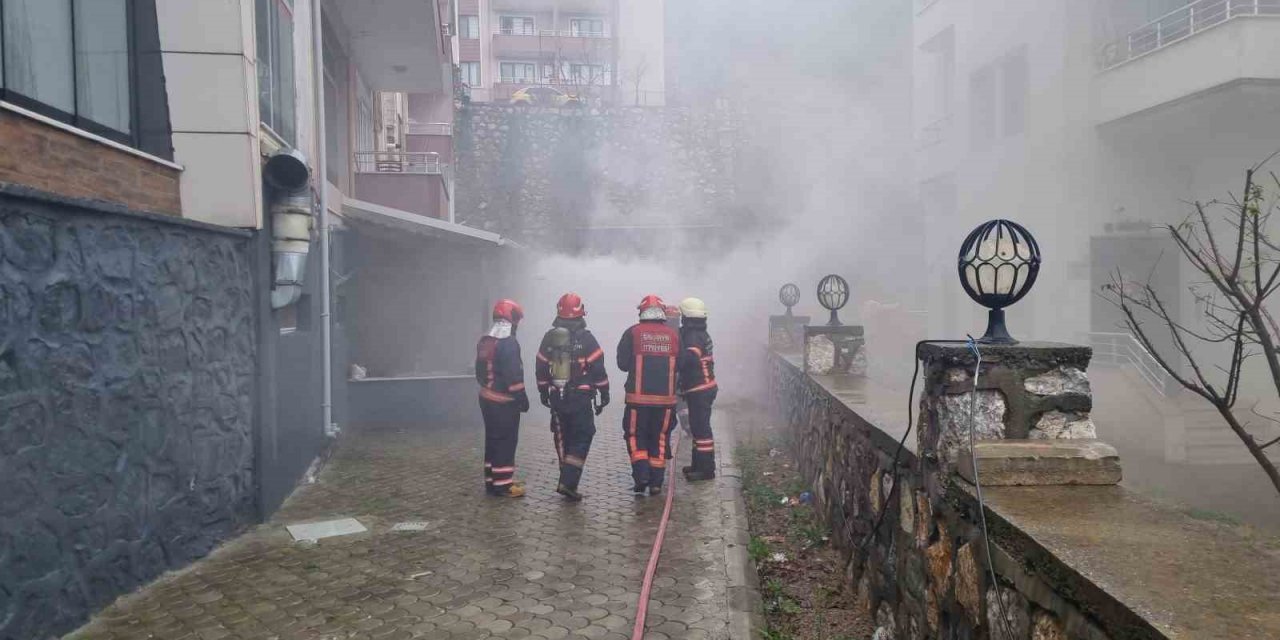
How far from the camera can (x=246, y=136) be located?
554cm

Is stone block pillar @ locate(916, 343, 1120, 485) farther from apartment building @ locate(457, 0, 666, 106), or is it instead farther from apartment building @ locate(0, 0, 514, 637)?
apartment building @ locate(457, 0, 666, 106)

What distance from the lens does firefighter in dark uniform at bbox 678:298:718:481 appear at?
7.64 meters

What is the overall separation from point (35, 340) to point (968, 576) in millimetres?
3986

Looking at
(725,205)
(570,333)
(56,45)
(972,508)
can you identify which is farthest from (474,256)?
(725,205)

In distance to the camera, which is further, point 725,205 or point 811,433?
point 725,205

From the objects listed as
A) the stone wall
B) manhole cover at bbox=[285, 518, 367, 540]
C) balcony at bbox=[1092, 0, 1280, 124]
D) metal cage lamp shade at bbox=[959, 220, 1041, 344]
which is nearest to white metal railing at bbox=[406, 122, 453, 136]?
the stone wall

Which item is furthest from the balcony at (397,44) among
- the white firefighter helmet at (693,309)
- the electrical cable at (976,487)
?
the electrical cable at (976,487)

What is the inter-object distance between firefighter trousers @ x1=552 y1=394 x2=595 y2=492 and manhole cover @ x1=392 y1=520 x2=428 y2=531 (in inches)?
46.8

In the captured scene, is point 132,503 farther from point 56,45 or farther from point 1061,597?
point 1061,597

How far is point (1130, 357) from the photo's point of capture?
13289mm

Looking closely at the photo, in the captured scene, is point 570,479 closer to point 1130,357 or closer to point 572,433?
point 572,433

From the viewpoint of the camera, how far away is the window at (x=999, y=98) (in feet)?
51.5

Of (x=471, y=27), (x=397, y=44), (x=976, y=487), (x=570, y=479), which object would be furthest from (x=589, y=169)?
(x=976, y=487)

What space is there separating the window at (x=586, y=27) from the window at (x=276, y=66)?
112 feet
